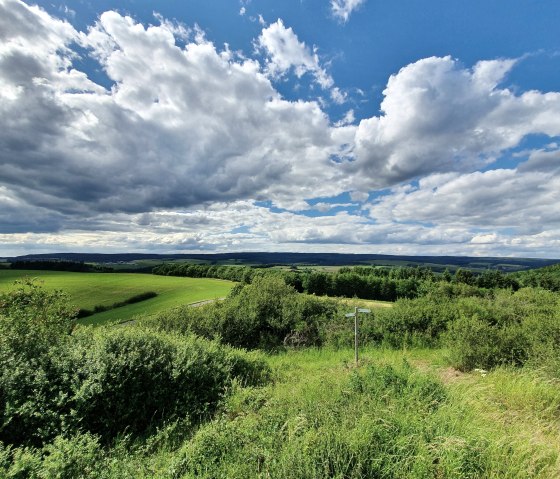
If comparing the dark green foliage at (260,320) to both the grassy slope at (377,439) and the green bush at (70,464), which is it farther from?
the green bush at (70,464)

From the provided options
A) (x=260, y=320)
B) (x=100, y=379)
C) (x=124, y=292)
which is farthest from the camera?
(x=124, y=292)

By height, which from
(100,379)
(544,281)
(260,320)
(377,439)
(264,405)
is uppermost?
(377,439)

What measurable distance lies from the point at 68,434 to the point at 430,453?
22.0ft

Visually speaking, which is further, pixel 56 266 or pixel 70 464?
pixel 56 266

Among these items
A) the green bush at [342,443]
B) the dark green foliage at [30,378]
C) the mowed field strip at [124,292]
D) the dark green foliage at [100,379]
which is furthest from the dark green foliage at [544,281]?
the dark green foliage at [30,378]

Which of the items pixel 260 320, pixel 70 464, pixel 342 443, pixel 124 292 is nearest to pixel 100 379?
pixel 70 464

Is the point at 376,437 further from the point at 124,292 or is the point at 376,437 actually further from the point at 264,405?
the point at 124,292

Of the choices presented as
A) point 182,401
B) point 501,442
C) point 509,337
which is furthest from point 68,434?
point 509,337

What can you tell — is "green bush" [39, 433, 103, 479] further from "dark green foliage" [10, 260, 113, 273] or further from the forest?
"dark green foliage" [10, 260, 113, 273]

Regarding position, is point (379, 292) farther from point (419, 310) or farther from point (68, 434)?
point (68, 434)

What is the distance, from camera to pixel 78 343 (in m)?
8.44

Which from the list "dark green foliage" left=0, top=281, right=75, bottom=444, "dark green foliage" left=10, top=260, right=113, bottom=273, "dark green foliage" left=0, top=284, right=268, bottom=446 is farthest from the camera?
"dark green foliage" left=10, top=260, right=113, bottom=273

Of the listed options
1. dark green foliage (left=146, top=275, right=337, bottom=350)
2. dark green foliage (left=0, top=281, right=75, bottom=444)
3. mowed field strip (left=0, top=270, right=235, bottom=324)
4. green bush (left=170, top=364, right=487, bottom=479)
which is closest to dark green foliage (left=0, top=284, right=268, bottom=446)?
dark green foliage (left=0, top=281, right=75, bottom=444)

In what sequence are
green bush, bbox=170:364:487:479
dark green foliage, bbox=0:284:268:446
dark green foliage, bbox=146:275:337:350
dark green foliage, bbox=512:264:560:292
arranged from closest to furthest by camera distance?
green bush, bbox=170:364:487:479
dark green foliage, bbox=0:284:268:446
dark green foliage, bbox=146:275:337:350
dark green foliage, bbox=512:264:560:292
